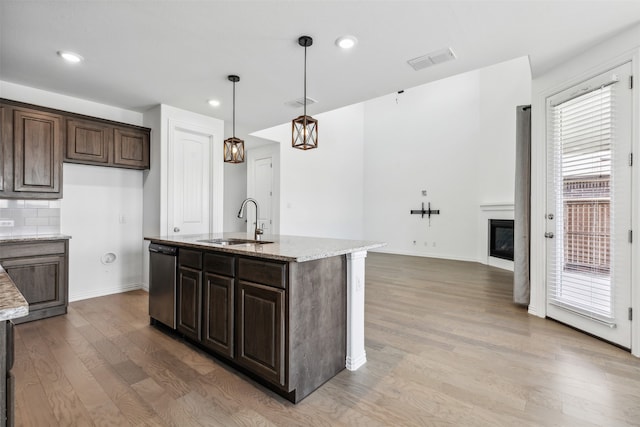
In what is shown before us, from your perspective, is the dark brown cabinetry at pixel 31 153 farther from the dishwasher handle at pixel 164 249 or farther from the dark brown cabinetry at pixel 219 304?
the dark brown cabinetry at pixel 219 304

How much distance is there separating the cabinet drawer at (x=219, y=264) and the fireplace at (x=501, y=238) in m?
5.63

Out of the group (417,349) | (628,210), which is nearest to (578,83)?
(628,210)

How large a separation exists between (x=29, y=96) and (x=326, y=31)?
144 inches

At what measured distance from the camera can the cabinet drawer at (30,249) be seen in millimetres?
3070

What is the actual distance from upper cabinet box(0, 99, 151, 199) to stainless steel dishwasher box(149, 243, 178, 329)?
164 cm

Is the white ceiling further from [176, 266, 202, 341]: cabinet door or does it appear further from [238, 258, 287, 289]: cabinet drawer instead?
[176, 266, 202, 341]: cabinet door

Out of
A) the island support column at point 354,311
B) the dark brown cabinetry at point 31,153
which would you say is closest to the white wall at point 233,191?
the dark brown cabinetry at point 31,153

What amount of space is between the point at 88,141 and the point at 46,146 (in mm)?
425

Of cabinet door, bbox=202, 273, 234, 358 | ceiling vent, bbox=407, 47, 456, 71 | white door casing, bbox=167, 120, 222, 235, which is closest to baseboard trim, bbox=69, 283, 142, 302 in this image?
white door casing, bbox=167, 120, 222, 235

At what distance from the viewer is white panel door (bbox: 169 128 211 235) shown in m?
4.39

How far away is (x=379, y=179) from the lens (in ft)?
27.8

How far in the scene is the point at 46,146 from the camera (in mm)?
3436

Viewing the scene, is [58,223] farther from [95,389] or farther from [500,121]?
[500,121]

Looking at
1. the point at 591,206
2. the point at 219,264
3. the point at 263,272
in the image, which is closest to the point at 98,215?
the point at 219,264
